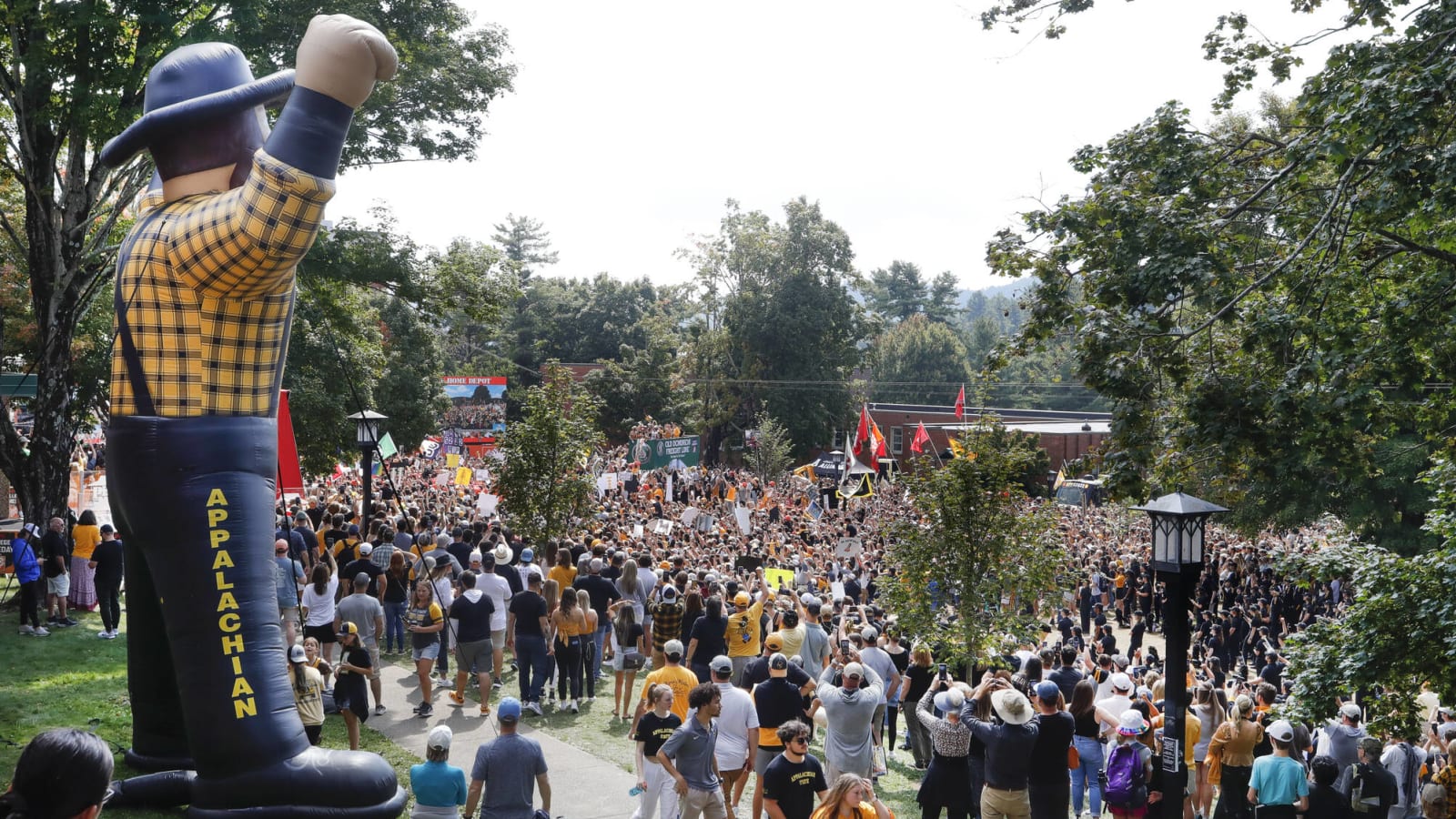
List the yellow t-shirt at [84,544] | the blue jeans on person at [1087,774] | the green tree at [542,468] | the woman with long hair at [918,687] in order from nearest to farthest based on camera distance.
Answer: the blue jeans on person at [1087,774], the woman with long hair at [918,687], the yellow t-shirt at [84,544], the green tree at [542,468]

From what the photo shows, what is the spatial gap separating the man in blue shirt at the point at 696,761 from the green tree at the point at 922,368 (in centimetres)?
6221

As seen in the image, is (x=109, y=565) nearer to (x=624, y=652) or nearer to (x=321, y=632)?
(x=321, y=632)

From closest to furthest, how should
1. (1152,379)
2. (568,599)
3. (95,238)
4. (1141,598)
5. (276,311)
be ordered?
(276,311) < (1152,379) < (568,599) < (95,238) < (1141,598)

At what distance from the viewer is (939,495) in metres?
11.9

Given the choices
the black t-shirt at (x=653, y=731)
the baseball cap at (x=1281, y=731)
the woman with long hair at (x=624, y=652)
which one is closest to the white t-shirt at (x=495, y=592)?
the woman with long hair at (x=624, y=652)

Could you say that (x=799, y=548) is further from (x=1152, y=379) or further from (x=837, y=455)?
(x=837, y=455)

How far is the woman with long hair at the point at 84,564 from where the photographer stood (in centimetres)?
1355

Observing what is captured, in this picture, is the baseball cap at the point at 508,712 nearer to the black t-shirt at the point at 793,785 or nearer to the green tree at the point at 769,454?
the black t-shirt at the point at 793,785

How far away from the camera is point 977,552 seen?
1189 cm

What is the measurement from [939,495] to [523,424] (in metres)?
7.60

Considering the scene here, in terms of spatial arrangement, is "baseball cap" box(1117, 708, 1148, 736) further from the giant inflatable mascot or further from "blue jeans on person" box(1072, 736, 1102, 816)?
the giant inflatable mascot

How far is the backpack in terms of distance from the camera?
8.83 meters

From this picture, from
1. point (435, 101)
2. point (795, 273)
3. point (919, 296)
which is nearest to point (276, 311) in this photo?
point (435, 101)

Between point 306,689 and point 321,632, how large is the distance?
351 centimetres
